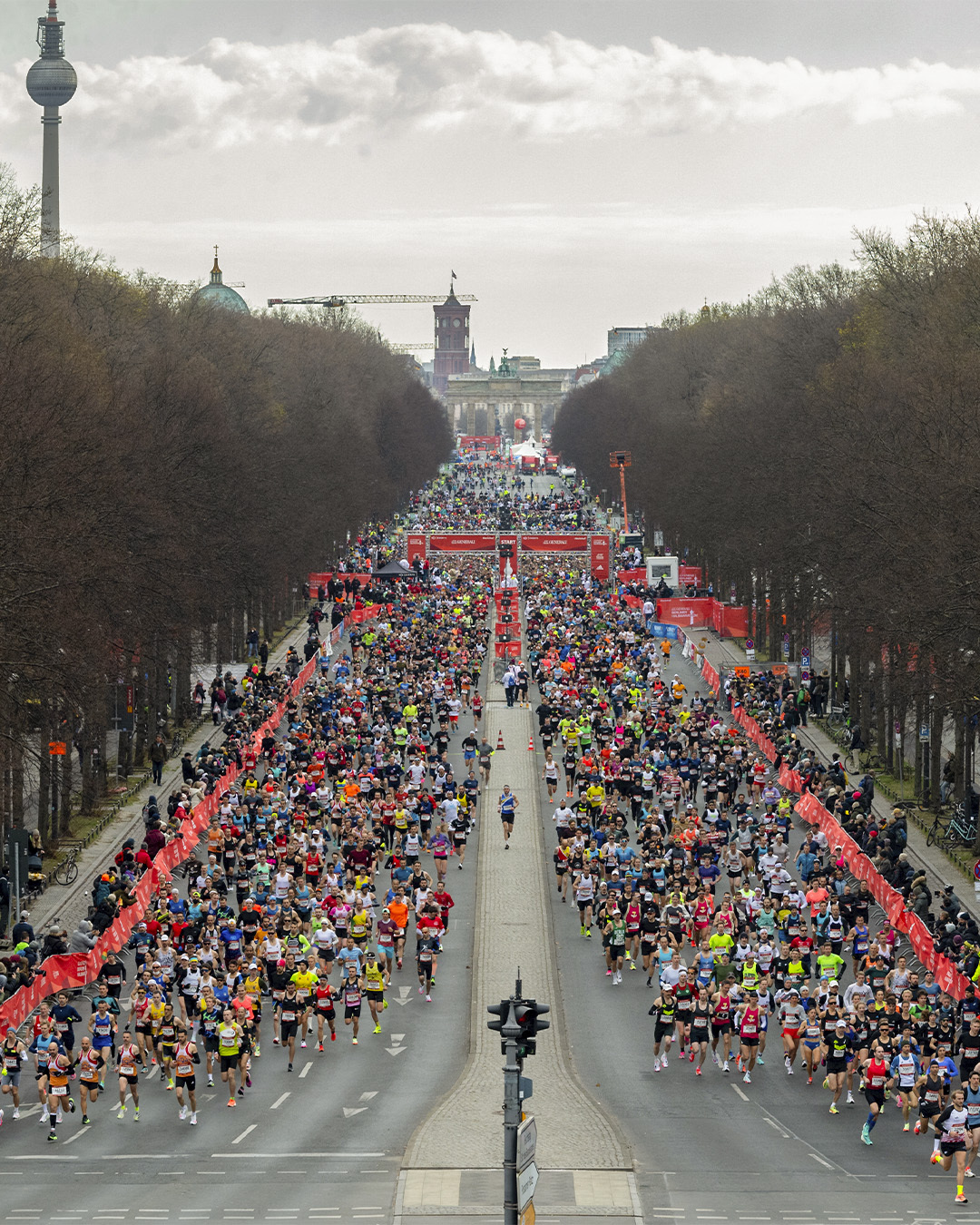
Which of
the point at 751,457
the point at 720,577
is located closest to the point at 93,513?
the point at 751,457

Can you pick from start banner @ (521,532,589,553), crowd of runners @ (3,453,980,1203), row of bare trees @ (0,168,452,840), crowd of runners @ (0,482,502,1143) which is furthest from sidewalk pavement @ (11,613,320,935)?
start banner @ (521,532,589,553)

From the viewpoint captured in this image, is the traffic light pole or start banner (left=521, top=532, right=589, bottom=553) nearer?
the traffic light pole

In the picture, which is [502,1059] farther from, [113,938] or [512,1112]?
[512,1112]

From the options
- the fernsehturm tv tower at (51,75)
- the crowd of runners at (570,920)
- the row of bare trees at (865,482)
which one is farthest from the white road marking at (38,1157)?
the fernsehturm tv tower at (51,75)

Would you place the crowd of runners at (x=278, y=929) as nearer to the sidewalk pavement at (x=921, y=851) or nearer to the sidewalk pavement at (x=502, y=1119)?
the sidewalk pavement at (x=502, y=1119)

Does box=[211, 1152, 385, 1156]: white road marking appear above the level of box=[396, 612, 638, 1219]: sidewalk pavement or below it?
below

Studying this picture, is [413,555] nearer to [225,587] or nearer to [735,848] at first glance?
[225,587]

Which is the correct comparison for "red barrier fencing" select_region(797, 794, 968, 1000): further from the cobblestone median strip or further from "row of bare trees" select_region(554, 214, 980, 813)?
the cobblestone median strip
